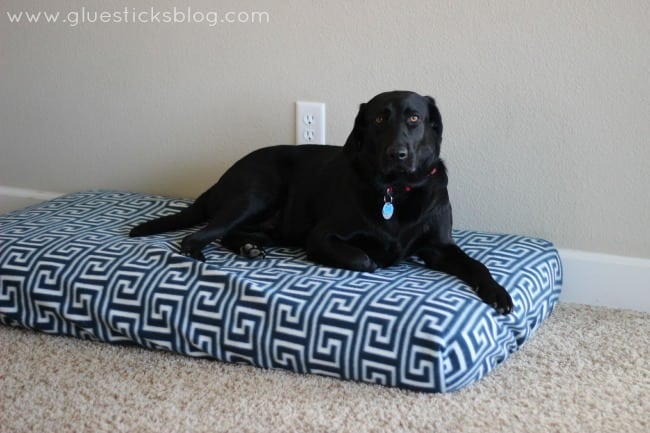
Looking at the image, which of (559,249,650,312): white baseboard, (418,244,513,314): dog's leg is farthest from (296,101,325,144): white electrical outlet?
(559,249,650,312): white baseboard

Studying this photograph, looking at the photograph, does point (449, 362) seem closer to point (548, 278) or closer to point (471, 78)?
point (548, 278)

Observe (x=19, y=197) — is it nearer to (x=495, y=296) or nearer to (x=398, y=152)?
(x=398, y=152)

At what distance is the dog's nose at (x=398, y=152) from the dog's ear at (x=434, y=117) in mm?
167

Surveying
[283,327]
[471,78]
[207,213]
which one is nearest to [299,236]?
[207,213]

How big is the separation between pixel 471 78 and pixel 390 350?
0.91 metres

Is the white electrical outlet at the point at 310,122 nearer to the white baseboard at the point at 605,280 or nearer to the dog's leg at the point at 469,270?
the dog's leg at the point at 469,270

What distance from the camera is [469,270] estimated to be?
6.76 feet

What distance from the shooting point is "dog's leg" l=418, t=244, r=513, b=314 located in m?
1.95

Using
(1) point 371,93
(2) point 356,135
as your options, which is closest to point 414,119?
(2) point 356,135

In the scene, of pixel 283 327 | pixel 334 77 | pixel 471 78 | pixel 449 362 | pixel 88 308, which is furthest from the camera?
pixel 334 77

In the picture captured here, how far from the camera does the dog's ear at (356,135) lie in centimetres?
216

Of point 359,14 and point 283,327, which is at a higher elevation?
point 359,14

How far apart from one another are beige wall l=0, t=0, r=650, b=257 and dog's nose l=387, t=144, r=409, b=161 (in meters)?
0.48

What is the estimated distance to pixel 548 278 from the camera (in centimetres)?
223
